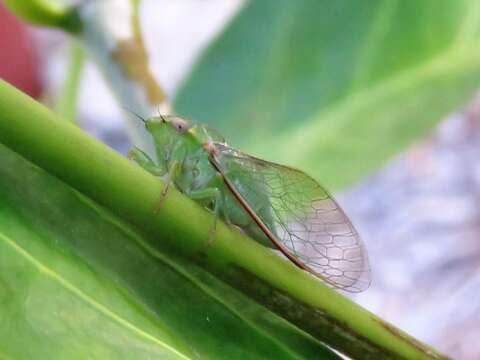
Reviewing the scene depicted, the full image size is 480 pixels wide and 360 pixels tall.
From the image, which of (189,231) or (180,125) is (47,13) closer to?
(180,125)

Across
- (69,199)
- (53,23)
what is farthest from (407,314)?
(69,199)

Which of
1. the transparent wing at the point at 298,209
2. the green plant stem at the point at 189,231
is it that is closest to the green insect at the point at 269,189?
the transparent wing at the point at 298,209

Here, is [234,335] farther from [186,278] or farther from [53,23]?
[53,23]

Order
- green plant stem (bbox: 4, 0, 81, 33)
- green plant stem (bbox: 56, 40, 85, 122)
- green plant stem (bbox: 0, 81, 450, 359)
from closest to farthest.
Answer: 1. green plant stem (bbox: 0, 81, 450, 359)
2. green plant stem (bbox: 4, 0, 81, 33)
3. green plant stem (bbox: 56, 40, 85, 122)

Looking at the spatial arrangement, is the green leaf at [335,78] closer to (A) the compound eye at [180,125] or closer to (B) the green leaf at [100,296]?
(A) the compound eye at [180,125]

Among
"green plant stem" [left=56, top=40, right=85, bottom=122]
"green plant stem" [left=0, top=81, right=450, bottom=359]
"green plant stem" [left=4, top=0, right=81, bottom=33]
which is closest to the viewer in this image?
"green plant stem" [left=0, top=81, right=450, bottom=359]

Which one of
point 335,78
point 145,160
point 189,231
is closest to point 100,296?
point 189,231

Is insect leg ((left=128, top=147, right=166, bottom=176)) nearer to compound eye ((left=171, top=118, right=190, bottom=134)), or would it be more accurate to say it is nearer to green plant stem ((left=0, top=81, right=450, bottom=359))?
compound eye ((left=171, top=118, right=190, bottom=134))

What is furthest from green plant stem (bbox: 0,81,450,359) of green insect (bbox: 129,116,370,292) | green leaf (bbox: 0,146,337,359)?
green insect (bbox: 129,116,370,292)
